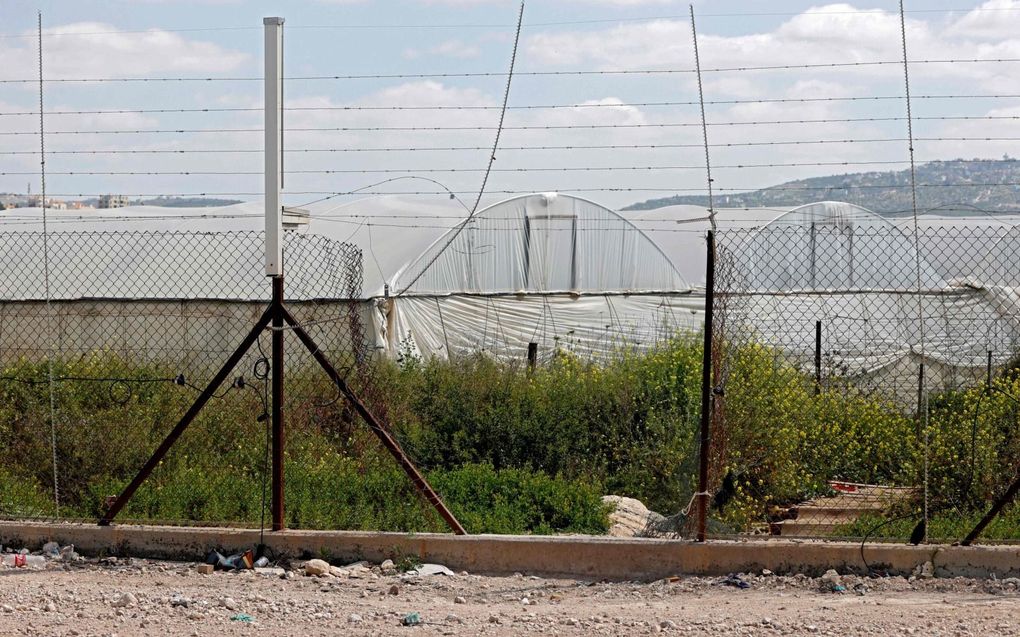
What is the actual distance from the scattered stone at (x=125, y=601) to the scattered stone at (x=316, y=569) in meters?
0.98

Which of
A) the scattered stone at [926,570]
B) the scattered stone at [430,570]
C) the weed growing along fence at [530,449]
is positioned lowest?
the scattered stone at [430,570]

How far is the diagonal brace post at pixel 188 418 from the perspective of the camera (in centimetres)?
649

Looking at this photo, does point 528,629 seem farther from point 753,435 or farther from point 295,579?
point 753,435

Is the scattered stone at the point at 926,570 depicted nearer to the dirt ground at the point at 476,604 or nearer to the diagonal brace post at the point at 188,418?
the dirt ground at the point at 476,604

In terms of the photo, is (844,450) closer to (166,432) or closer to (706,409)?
(706,409)

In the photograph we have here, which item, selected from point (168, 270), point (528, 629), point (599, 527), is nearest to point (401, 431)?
point (599, 527)

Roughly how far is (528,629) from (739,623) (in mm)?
961

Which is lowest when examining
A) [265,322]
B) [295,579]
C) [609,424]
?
[295,579]

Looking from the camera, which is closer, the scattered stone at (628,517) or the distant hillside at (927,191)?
the scattered stone at (628,517)

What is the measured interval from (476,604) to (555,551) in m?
0.72

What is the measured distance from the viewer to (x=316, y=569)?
6266 mm

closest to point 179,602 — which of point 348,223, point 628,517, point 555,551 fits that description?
point 555,551

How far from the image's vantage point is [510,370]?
393 inches

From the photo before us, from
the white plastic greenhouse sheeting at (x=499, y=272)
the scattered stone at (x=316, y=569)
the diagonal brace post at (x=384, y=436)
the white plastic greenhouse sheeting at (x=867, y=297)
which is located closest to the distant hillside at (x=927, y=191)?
the white plastic greenhouse sheeting at (x=867, y=297)
